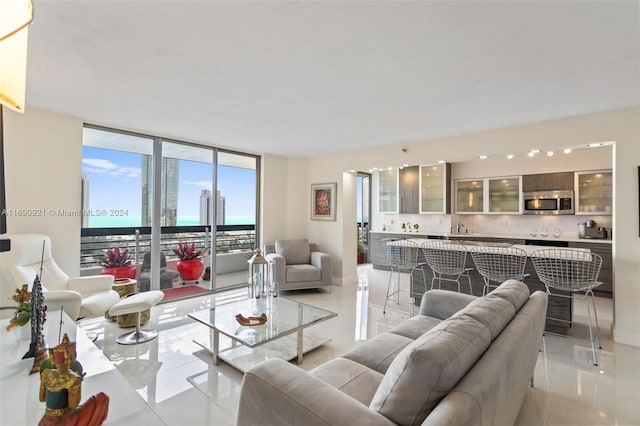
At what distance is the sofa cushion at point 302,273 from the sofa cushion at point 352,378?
310 centimetres

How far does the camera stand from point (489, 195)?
6367 millimetres

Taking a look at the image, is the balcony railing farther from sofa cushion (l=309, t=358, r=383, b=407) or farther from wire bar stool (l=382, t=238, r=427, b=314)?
sofa cushion (l=309, t=358, r=383, b=407)

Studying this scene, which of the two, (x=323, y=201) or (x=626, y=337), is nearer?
(x=626, y=337)

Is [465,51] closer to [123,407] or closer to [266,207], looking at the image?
[123,407]

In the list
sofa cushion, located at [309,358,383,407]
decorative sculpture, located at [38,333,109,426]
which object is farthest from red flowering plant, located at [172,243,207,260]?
decorative sculpture, located at [38,333,109,426]

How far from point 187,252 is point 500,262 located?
449 centimetres

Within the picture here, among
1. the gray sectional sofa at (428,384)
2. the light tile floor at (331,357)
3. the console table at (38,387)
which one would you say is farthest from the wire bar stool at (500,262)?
the console table at (38,387)

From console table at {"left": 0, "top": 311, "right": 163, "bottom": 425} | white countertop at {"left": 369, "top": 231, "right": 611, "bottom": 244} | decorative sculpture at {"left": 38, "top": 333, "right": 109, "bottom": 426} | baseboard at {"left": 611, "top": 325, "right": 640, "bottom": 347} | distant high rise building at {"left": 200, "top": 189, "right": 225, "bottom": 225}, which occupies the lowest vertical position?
baseboard at {"left": 611, "top": 325, "right": 640, "bottom": 347}

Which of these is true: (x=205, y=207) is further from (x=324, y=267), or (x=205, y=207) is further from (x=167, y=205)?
(x=324, y=267)

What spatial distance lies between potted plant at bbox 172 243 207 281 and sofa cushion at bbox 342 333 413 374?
375 cm

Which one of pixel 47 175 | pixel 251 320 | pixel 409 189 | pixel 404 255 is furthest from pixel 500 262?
pixel 47 175

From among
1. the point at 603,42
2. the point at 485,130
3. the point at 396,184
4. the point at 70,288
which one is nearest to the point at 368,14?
the point at 603,42

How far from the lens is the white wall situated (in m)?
3.22

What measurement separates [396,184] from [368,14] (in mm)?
5708
